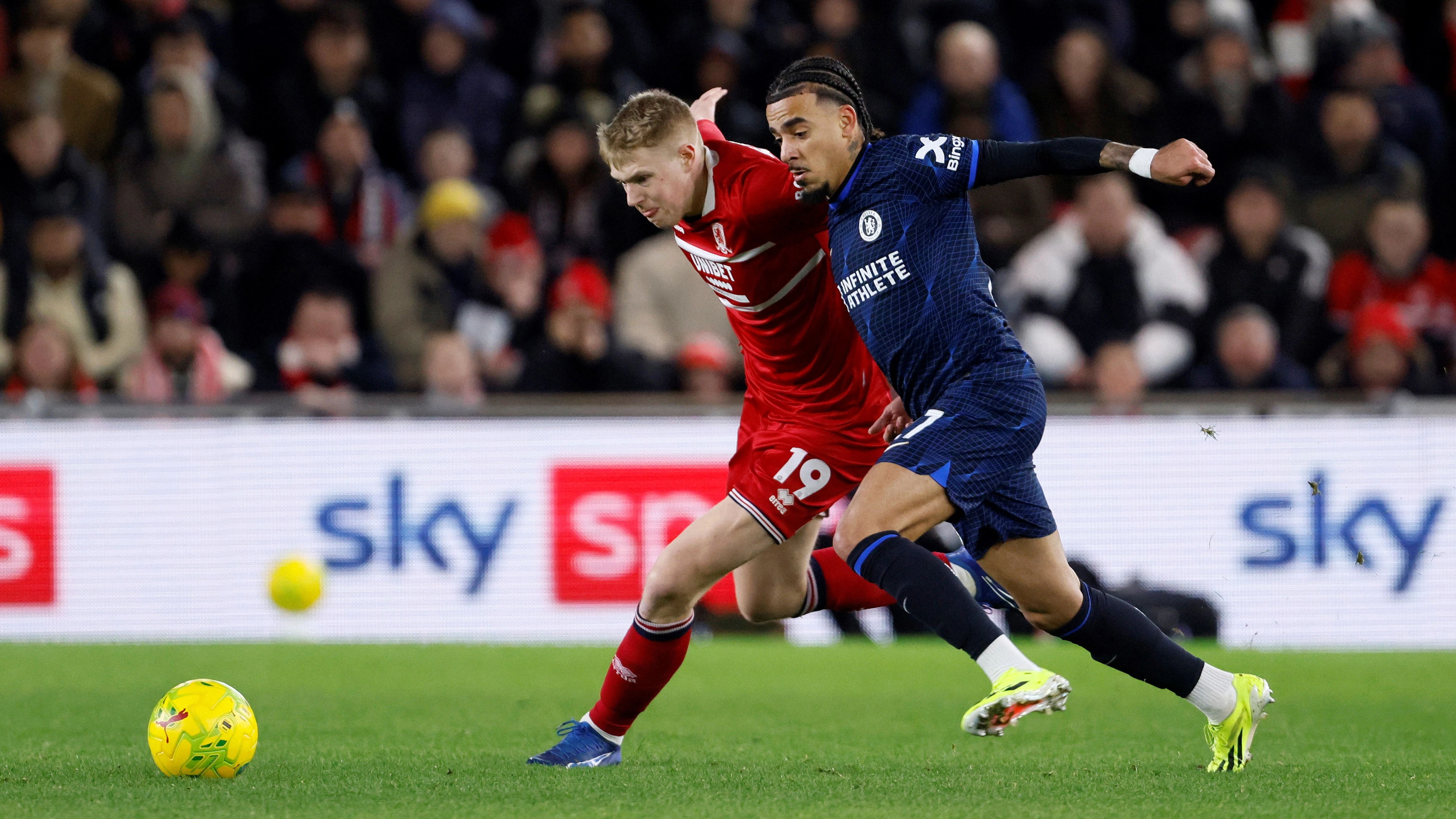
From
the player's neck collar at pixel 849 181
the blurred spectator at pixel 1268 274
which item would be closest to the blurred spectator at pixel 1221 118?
the blurred spectator at pixel 1268 274

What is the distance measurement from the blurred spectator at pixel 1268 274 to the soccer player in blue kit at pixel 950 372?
629cm

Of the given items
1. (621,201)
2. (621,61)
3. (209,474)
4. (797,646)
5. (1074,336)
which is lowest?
(797,646)

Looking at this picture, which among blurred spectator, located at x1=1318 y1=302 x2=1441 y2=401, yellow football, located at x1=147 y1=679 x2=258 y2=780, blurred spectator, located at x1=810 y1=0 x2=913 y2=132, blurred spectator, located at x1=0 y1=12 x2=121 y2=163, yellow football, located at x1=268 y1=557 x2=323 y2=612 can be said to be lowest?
yellow football, located at x1=268 y1=557 x2=323 y2=612

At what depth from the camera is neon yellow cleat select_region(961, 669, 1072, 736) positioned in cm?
402

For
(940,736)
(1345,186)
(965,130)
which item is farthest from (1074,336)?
(940,736)

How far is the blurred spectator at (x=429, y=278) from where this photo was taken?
1068 cm

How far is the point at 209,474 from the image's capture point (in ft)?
31.5

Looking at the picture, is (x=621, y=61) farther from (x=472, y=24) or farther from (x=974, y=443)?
(x=974, y=443)

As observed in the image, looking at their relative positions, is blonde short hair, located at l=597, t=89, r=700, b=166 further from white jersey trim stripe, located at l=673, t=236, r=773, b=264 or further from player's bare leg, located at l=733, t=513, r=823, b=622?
player's bare leg, located at l=733, t=513, r=823, b=622

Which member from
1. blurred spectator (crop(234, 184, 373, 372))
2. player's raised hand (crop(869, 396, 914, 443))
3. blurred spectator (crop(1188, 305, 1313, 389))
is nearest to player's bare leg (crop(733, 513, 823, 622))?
player's raised hand (crop(869, 396, 914, 443))

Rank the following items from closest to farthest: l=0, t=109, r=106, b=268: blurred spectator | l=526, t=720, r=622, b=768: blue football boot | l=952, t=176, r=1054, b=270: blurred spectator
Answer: l=526, t=720, r=622, b=768: blue football boot → l=952, t=176, r=1054, b=270: blurred spectator → l=0, t=109, r=106, b=268: blurred spectator

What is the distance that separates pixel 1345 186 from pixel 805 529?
7787mm

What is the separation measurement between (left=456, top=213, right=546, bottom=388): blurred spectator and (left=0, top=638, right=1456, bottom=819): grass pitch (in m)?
2.15

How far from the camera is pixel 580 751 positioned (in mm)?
5277
